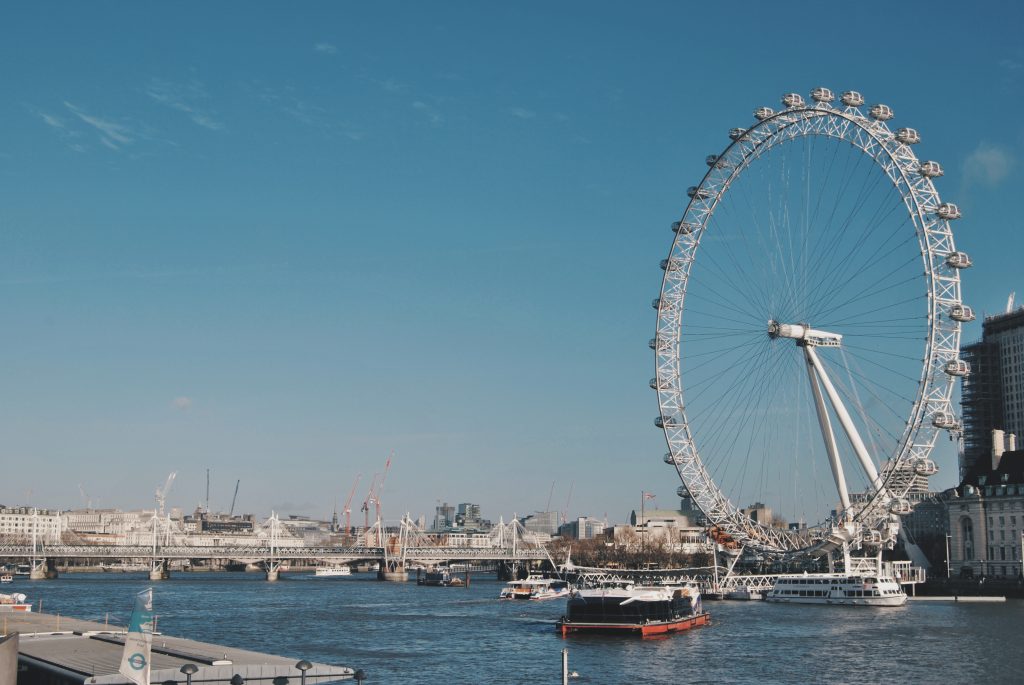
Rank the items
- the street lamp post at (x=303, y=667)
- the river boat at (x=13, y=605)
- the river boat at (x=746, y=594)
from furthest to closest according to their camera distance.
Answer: the river boat at (x=746, y=594) < the river boat at (x=13, y=605) < the street lamp post at (x=303, y=667)

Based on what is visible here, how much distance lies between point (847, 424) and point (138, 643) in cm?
7126

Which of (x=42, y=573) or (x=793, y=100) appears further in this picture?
(x=42, y=573)

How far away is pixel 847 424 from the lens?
88688 millimetres

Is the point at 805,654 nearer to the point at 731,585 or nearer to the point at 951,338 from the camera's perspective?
the point at 951,338

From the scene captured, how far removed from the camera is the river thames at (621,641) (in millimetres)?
50625

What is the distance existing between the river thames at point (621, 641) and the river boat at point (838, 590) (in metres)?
3.20

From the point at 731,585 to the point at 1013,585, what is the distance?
79.2 ft

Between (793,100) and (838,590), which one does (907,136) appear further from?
(838,590)

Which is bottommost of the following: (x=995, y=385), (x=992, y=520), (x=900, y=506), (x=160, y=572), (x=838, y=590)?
(x=160, y=572)

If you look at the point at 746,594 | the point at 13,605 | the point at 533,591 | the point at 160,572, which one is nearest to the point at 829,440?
the point at 746,594

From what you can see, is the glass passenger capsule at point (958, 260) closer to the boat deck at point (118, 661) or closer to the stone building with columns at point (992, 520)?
the stone building with columns at point (992, 520)

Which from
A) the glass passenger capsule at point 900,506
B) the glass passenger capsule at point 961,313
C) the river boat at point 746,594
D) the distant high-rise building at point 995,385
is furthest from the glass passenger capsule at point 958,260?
the distant high-rise building at point 995,385

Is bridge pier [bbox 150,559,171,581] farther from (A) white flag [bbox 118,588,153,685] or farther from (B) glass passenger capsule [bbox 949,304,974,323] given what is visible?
(A) white flag [bbox 118,588,153,685]

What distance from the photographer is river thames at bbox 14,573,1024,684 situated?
166ft
